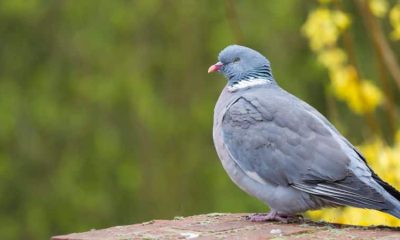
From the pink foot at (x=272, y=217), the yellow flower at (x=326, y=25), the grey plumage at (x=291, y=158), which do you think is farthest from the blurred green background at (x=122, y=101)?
the pink foot at (x=272, y=217)

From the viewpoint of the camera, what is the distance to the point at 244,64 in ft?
19.0

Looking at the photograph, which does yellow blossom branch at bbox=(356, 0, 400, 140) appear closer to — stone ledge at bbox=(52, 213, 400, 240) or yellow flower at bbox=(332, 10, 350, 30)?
yellow flower at bbox=(332, 10, 350, 30)

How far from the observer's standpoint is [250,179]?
5320 mm

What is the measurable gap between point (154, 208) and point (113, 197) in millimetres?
567

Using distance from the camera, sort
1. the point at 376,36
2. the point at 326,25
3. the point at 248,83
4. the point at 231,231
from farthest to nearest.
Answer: the point at 326,25
the point at 376,36
the point at 248,83
the point at 231,231

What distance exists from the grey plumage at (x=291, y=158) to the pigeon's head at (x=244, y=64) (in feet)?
0.74

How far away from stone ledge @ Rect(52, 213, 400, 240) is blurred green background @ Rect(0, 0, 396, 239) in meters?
5.51

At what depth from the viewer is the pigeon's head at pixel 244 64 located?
576 cm

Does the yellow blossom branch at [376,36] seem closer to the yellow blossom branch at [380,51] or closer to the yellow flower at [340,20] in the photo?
the yellow blossom branch at [380,51]

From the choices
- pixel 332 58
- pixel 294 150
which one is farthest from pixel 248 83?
pixel 332 58

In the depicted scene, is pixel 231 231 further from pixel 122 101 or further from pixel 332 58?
pixel 122 101

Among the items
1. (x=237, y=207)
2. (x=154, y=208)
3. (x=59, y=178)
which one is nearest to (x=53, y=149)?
(x=59, y=178)

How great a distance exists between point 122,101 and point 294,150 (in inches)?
228

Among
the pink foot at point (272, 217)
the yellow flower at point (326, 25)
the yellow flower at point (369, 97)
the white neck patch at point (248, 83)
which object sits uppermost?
the yellow flower at point (326, 25)
